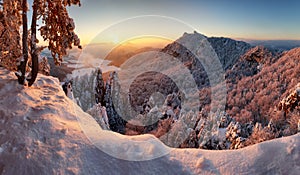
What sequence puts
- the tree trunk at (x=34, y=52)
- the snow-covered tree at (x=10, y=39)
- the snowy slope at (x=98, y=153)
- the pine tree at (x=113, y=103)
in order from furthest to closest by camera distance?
the pine tree at (x=113, y=103), the snow-covered tree at (x=10, y=39), the tree trunk at (x=34, y=52), the snowy slope at (x=98, y=153)

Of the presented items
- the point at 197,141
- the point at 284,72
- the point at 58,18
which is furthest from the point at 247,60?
the point at 58,18

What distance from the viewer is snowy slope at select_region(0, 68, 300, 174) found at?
13.1ft

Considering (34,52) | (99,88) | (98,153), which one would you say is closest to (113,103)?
(99,88)

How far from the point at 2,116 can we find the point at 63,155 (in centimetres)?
212

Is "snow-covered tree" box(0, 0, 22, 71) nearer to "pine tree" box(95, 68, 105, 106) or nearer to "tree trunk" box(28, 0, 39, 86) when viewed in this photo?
"tree trunk" box(28, 0, 39, 86)

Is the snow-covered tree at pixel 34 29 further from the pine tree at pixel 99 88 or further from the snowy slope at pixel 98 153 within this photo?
the pine tree at pixel 99 88

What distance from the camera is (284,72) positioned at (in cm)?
10156

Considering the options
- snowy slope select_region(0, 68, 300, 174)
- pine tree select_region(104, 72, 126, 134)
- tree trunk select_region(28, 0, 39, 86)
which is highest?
tree trunk select_region(28, 0, 39, 86)

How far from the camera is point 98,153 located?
4484mm

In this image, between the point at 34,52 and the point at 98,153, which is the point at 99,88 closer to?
the point at 34,52

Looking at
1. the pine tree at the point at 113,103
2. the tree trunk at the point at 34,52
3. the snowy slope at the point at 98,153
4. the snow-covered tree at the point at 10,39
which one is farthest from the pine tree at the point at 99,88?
the snowy slope at the point at 98,153

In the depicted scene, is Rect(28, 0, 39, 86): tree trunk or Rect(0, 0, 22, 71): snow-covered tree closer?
Rect(28, 0, 39, 86): tree trunk

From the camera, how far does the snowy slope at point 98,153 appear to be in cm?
400

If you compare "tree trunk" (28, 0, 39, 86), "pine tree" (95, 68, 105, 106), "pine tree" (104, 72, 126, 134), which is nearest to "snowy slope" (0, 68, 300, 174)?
"tree trunk" (28, 0, 39, 86)
